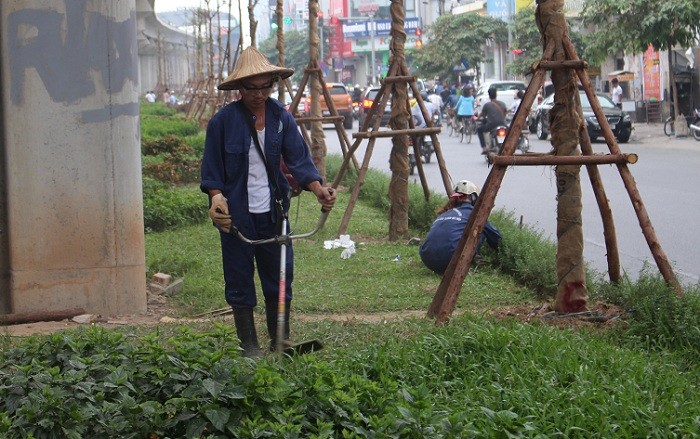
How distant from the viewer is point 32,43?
7605mm

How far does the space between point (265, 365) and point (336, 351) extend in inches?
39.2

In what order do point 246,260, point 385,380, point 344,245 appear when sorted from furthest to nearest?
1. point 344,245
2. point 246,260
3. point 385,380

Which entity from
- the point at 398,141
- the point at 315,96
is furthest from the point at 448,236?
the point at 315,96

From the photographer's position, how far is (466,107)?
1261 inches

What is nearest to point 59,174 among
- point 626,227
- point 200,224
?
point 200,224

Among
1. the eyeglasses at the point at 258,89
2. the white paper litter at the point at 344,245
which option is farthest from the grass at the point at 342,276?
the eyeglasses at the point at 258,89

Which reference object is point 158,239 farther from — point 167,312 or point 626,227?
point 626,227

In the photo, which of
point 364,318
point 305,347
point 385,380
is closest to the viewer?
point 385,380

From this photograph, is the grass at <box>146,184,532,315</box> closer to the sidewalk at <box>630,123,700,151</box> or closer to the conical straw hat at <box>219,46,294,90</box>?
the conical straw hat at <box>219,46,294,90</box>

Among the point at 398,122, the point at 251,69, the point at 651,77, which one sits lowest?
the point at 398,122

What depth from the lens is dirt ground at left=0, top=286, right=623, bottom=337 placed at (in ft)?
21.9

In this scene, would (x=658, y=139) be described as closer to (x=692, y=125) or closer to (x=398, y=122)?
(x=692, y=125)

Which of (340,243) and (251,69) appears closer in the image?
(251,69)

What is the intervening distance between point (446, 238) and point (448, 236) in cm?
2
